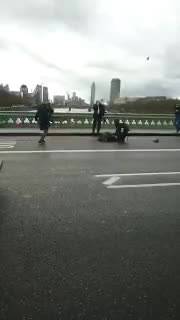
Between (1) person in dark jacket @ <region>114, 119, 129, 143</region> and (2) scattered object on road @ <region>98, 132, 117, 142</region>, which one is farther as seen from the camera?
(1) person in dark jacket @ <region>114, 119, 129, 143</region>

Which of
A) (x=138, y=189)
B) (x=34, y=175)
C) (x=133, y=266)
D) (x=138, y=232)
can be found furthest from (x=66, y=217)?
(x=34, y=175)

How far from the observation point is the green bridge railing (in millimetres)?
26344

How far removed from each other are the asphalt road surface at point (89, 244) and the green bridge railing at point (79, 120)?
1472cm

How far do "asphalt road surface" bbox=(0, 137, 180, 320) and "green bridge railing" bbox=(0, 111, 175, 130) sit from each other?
48.3ft

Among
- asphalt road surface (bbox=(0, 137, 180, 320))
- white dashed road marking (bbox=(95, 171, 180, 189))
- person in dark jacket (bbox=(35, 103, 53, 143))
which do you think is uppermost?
person in dark jacket (bbox=(35, 103, 53, 143))

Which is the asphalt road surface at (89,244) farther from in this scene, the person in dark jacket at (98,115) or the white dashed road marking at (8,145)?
the person in dark jacket at (98,115)

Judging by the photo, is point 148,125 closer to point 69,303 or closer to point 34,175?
point 34,175

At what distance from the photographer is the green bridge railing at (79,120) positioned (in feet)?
86.4

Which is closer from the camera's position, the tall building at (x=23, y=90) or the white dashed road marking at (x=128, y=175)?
the white dashed road marking at (x=128, y=175)

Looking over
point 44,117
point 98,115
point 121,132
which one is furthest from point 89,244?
point 98,115

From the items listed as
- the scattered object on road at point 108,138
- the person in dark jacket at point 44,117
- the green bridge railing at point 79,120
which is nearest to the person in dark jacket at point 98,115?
the green bridge railing at point 79,120

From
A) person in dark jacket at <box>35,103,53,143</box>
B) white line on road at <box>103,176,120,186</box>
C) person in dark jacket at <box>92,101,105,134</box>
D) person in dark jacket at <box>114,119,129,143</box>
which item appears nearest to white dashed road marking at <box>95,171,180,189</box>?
white line on road at <box>103,176,120,186</box>

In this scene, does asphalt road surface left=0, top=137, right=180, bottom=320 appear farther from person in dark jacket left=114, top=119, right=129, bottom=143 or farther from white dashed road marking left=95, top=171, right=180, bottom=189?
person in dark jacket left=114, top=119, right=129, bottom=143

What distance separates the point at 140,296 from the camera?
4594 mm
